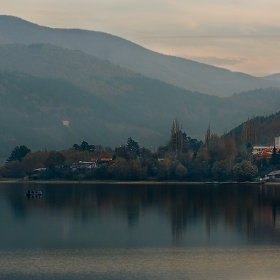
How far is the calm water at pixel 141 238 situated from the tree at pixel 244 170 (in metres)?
37.0

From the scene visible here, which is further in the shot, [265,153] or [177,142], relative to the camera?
[177,142]

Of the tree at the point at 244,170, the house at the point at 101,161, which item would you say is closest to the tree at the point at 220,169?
the tree at the point at 244,170

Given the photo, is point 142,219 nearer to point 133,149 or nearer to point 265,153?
point 265,153

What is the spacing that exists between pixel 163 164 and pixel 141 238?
3091 inches

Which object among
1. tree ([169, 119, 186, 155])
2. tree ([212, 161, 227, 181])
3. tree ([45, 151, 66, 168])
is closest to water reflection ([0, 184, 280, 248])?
tree ([212, 161, 227, 181])

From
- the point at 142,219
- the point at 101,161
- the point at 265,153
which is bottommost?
the point at 142,219

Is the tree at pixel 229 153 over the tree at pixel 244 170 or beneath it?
over

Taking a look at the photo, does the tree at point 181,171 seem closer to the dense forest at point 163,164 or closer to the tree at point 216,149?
the dense forest at point 163,164

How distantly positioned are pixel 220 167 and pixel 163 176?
33.9 feet

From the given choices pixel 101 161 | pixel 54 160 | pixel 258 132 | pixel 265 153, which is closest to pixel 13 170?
pixel 54 160

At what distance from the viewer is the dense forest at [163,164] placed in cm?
13062

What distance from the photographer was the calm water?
43.7 m

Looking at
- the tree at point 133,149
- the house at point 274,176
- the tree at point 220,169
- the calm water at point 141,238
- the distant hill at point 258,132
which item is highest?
the distant hill at point 258,132

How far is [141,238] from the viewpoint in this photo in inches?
2195
